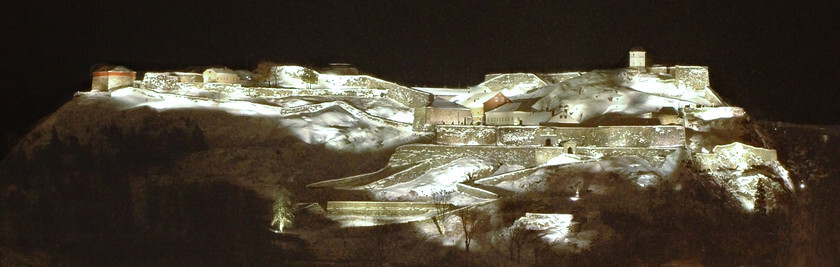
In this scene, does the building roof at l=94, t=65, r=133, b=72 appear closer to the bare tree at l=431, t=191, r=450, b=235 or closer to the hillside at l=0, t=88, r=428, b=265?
the hillside at l=0, t=88, r=428, b=265

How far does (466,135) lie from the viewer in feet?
206

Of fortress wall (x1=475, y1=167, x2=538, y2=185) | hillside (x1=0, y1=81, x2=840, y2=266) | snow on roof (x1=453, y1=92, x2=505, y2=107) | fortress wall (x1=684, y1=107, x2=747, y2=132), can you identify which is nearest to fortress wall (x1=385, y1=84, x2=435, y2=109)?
snow on roof (x1=453, y1=92, x2=505, y2=107)

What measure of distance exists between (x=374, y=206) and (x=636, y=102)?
20.0m

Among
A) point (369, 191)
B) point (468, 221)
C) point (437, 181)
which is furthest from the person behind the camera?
point (437, 181)

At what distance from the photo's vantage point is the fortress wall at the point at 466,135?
206 ft

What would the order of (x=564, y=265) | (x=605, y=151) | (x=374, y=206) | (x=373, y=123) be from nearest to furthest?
(x=564, y=265)
(x=374, y=206)
(x=605, y=151)
(x=373, y=123)

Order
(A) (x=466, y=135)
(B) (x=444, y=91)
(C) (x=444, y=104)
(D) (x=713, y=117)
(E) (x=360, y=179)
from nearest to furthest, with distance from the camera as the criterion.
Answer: (E) (x=360, y=179) → (A) (x=466, y=135) → (D) (x=713, y=117) → (C) (x=444, y=104) → (B) (x=444, y=91)

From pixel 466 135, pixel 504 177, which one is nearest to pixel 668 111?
pixel 466 135

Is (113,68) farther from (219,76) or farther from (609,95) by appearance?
(609,95)

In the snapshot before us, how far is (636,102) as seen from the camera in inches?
2704

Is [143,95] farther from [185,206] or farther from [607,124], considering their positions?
[607,124]

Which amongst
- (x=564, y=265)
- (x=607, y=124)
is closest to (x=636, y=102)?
(x=607, y=124)

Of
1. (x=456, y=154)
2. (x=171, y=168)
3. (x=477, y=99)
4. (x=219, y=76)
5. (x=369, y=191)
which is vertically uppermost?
(x=219, y=76)

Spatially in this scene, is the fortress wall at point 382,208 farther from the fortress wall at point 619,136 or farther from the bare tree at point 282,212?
the fortress wall at point 619,136
